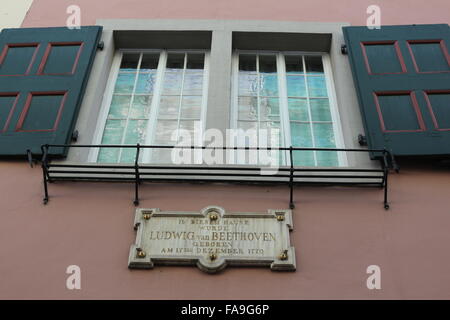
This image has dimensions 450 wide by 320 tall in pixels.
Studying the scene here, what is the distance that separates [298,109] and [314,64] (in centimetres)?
103

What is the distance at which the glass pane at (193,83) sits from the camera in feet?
23.6

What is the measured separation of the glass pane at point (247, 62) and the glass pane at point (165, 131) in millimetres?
1408

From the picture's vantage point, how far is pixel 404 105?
6402 mm

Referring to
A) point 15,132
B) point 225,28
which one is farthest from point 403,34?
point 15,132

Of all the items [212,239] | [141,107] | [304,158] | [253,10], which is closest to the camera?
[212,239]

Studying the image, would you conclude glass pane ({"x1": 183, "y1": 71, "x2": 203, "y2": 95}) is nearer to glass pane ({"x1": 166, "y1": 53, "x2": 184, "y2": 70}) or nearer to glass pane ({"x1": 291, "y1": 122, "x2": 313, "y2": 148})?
glass pane ({"x1": 166, "y1": 53, "x2": 184, "y2": 70})

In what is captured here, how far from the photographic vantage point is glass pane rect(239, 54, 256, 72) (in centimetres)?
760

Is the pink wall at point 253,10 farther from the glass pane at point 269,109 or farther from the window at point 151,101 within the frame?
the glass pane at point 269,109

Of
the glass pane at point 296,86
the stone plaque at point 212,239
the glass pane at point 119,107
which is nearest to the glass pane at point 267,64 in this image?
the glass pane at point 296,86

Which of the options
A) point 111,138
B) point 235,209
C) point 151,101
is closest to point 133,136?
point 111,138

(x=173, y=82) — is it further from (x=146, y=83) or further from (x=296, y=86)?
(x=296, y=86)

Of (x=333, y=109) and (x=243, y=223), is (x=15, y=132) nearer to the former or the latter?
(x=243, y=223)

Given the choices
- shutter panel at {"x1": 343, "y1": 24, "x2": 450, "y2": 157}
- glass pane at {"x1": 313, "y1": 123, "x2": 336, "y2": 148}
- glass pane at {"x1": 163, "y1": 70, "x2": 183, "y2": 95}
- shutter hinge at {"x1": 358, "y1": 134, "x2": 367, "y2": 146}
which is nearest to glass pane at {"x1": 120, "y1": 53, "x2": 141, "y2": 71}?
glass pane at {"x1": 163, "y1": 70, "x2": 183, "y2": 95}

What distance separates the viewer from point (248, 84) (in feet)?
24.0
